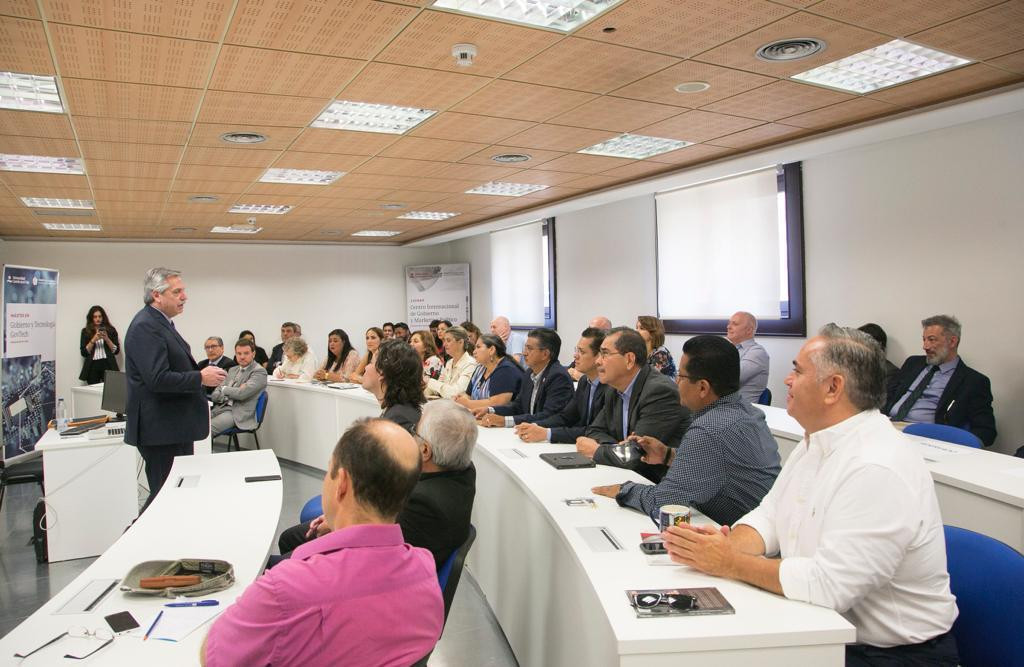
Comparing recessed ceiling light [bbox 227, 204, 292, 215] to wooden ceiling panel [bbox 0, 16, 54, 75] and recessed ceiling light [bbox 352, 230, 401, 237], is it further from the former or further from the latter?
wooden ceiling panel [bbox 0, 16, 54, 75]

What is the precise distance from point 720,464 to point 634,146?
4.19 m

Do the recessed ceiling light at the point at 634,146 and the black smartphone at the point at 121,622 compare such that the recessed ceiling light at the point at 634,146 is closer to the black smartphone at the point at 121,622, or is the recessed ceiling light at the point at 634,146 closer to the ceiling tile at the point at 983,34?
the ceiling tile at the point at 983,34

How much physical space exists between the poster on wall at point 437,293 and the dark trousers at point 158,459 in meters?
9.04

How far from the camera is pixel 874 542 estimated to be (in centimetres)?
148

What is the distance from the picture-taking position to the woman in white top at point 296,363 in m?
7.95

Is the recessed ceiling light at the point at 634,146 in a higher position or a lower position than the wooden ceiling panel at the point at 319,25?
higher

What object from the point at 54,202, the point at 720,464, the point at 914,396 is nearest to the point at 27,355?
the point at 54,202

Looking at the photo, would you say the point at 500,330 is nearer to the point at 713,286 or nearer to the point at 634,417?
the point at 713,286

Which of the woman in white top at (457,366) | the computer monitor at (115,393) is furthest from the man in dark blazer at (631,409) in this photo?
the computer monitor at (115,393)

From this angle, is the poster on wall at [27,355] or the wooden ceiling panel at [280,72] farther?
the poster on wall at [27,355]

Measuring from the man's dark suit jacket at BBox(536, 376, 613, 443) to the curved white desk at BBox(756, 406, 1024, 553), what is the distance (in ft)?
5.17

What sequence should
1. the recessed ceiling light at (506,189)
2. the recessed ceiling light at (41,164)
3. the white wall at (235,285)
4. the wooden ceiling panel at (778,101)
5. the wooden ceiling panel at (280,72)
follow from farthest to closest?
the white wall at (235,285)
the recessed ceiling light at (506,189)
the recessed ceiling light at (41,164)
the wooden ceiling panel at (778,101)
the wooden ceiling panel at (280,72)

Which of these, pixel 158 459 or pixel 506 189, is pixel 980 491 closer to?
pixel 158 459

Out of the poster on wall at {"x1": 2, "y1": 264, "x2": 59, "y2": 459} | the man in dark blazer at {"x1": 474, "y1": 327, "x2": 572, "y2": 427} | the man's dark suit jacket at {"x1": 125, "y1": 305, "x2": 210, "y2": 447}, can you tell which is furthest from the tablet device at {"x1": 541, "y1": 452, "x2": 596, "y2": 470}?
the poster on wall at {"x1": 2, "y1": 264, "x2": 59, "y2": 459}
